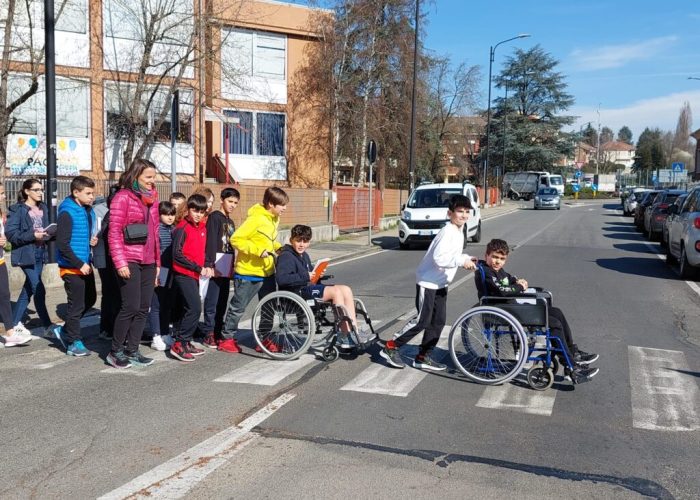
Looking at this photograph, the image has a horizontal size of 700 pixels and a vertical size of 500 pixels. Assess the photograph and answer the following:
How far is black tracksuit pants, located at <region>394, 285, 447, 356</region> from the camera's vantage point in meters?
6.32

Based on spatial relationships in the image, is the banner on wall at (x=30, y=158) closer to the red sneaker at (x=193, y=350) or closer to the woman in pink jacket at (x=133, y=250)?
the red sneaker at (x=193, y=350)

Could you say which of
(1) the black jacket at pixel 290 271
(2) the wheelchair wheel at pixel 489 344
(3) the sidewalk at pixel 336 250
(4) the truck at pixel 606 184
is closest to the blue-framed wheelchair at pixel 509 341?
(2) the wheelchair wheel at pixel 489 344

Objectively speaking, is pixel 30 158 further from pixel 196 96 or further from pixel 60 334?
pixel 60 334

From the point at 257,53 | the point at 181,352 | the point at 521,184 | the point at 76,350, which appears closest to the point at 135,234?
the point at 181,352

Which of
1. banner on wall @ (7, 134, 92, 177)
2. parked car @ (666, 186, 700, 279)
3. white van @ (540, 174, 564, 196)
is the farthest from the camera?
white van @ (540, 174, 564, 196)

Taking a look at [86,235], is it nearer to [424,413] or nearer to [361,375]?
[361,375]

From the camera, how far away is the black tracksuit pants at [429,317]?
632 cm

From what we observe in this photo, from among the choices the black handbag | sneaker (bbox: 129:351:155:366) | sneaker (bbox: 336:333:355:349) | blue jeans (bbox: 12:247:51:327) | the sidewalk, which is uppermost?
the black handbag

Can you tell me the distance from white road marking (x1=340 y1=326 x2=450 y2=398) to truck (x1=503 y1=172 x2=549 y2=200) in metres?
→ 66.1

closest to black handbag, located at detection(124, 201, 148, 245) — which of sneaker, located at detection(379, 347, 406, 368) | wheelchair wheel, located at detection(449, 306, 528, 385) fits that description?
sneaker, located at detection(379, 347, 406, 368)

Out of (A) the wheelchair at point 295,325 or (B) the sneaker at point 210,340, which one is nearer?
(A) the wheelchair at point 295,325

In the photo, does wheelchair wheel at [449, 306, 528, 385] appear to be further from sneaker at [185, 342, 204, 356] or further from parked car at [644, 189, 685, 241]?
parked car at [644, 189, 685, 241]

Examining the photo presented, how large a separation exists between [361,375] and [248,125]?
2195 centimetres

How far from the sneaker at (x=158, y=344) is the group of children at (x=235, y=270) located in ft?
0.03
